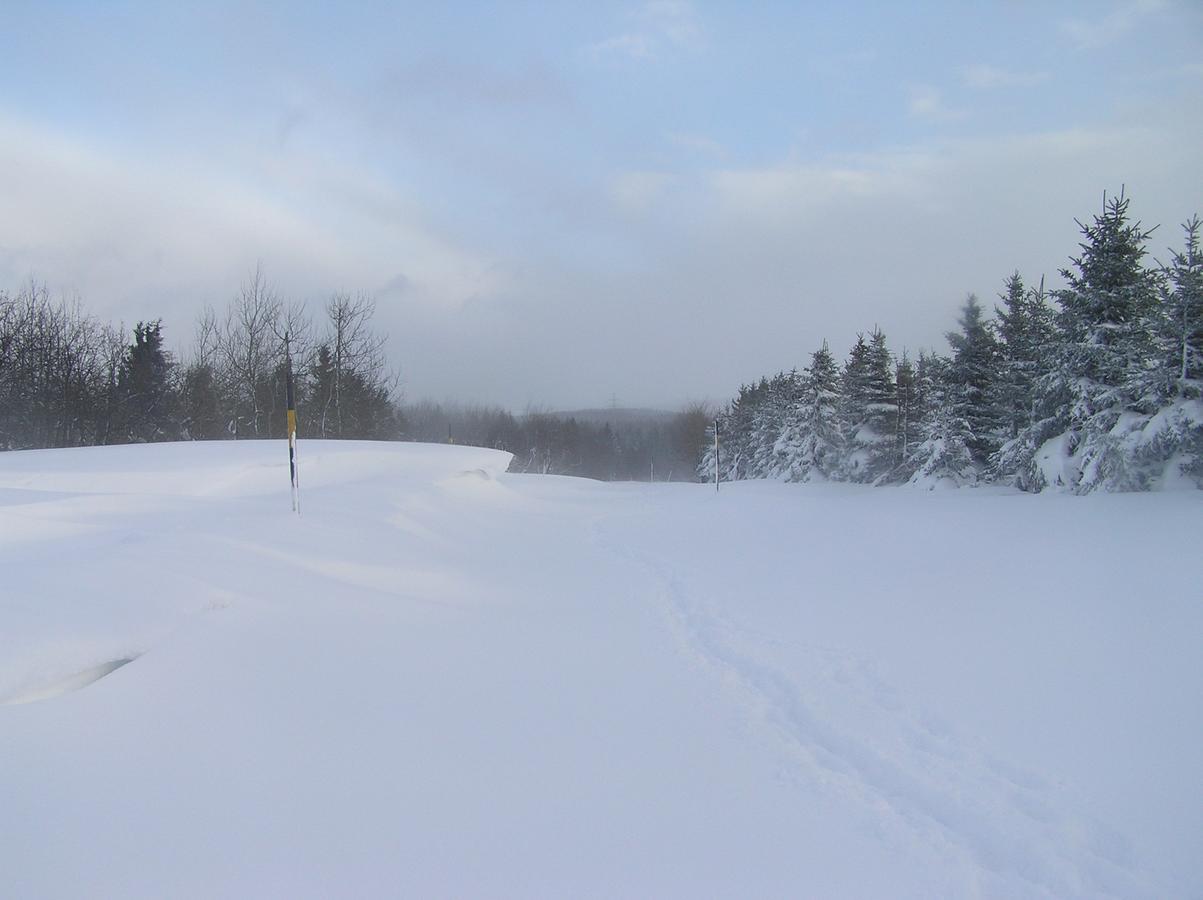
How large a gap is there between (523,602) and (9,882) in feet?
13.9

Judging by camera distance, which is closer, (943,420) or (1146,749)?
(1146,749)

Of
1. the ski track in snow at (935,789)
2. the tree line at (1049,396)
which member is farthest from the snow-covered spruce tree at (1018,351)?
the ski track in snow at (935,789)

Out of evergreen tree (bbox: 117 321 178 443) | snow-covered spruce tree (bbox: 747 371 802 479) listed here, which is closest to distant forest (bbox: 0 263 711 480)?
evergreen tree (bbox: 117 321 178 443)

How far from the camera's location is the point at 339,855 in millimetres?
2150

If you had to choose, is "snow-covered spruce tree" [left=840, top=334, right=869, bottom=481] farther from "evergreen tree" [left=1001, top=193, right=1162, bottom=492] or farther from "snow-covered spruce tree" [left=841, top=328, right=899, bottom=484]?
"evergreen tree" [left=1001, top=193, right=1162, bottom=492]

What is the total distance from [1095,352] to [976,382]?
942 centimetres

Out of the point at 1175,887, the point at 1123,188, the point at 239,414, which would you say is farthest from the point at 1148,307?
the point at 239,414

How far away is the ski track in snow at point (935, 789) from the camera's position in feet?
7.18

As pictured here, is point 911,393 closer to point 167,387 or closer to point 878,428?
point 878,428

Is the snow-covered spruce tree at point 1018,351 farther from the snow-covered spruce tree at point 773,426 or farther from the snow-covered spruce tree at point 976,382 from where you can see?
the snow-covered spruce tree at point 773,426

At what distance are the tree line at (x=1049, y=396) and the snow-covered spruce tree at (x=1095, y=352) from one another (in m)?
0.03

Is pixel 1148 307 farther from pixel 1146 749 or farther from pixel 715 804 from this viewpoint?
pixel 715 804

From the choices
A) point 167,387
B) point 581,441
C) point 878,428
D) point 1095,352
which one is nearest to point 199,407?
point 167,387

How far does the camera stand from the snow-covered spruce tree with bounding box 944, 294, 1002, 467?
21156 millimetres
